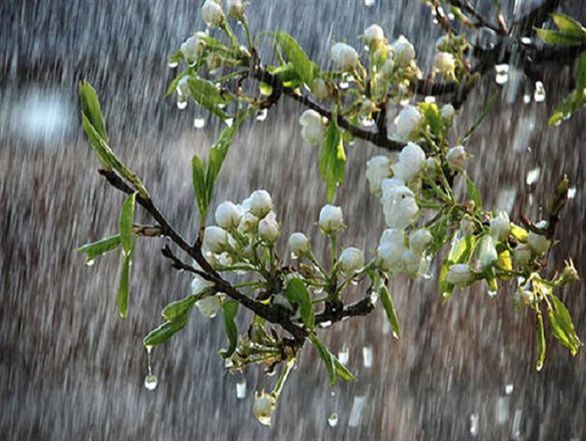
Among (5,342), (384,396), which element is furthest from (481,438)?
(5,342)

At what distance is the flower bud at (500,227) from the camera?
0.55 meters

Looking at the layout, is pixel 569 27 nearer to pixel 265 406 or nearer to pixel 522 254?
pixel 522 254

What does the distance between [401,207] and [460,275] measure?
0.16 feet

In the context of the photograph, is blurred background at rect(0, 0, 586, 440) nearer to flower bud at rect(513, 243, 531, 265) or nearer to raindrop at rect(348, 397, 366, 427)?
raindrop at rect(348, 397, 366, 427)

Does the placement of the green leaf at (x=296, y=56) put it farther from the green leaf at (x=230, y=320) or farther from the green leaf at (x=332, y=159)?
the green leaf at (x=230, y=320)

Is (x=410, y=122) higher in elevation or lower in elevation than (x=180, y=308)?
higher

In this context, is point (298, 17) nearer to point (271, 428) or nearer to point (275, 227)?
point (271, 428)

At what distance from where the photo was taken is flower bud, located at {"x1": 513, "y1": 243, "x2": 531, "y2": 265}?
0.56 m

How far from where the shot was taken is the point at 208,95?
65cm

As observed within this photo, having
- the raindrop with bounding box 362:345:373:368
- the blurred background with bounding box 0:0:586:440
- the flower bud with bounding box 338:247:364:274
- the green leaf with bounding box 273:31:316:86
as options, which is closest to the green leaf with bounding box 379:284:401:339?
the flower bud with bounding box 338:247:364:274

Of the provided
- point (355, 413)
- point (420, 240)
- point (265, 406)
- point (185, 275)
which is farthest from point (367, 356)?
point (420, 240)

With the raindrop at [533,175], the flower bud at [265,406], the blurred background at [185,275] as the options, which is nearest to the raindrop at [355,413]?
the blurred background at [185,275]

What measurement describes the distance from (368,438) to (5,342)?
75 cm

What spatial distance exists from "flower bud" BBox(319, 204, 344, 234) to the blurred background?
891 mm
